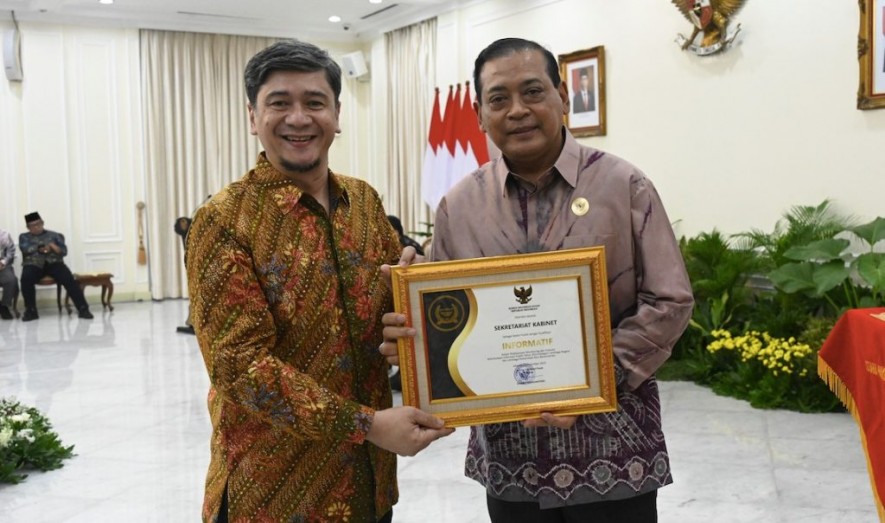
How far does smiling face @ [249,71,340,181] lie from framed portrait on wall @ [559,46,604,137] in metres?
6.85

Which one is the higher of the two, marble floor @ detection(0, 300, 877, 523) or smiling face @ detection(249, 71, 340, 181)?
smiling face @ detection(249, 71, 340, 181)

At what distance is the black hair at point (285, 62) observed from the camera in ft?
5.33

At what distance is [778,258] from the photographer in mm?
6109

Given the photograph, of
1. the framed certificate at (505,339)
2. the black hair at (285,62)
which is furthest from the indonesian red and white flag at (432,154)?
the framed certificate at (505,339)

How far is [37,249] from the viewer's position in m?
10.6

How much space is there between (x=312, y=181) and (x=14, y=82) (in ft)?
35.9

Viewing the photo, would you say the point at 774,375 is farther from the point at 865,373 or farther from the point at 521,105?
the point at 521,105

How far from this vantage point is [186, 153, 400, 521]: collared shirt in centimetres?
154

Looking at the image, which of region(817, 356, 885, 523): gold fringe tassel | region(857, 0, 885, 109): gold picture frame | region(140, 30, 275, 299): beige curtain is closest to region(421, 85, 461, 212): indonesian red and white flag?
region(140, 30, 275, 299): beige curtain

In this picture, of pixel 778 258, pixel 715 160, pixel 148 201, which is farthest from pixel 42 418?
pixel 148 201

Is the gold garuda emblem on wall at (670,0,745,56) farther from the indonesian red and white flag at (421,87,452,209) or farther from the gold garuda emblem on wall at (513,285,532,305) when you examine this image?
the gold garuda emblem on wall at (513,285,532,305)

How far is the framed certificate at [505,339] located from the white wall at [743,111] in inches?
206

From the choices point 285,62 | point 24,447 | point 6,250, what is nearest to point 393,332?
point 285,62

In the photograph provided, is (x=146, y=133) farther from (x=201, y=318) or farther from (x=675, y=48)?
(x=201, y=318)
